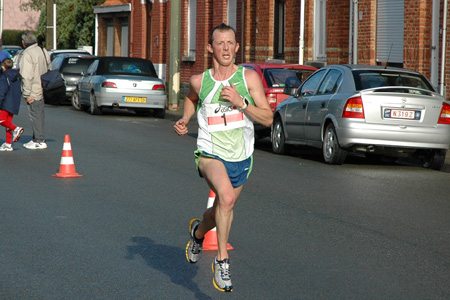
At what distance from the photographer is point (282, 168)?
1396 centimetres

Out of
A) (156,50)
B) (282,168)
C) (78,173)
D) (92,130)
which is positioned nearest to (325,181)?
(282,168)

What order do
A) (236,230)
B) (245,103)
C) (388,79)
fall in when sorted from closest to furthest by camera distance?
(245,103)
(236,230)
(388,79)

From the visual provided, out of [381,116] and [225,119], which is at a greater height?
[225,119]

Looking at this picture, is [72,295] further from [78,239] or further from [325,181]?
[325,181]

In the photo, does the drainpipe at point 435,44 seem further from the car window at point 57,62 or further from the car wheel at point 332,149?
the car window at point 57,62

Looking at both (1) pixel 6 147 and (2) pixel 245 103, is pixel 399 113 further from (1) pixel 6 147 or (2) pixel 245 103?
(2) pixel 245 103

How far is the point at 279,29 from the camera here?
98.6ft

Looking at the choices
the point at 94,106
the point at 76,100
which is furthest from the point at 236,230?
the point at 76,100

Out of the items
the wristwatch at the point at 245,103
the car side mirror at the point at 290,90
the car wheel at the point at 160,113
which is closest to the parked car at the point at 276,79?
the car side mirror at the point at 290,90

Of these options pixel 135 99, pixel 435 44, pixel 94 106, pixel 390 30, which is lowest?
pixel 94 106

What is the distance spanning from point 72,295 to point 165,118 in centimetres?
2006

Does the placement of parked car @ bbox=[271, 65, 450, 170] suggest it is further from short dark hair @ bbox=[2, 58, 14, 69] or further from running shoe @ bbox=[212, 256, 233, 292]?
running shoe @ bbox=[212, 256, 233, 292]

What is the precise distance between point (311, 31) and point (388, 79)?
42.9 feet

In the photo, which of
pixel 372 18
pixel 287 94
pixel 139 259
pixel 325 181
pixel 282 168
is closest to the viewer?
pixel 139 259
